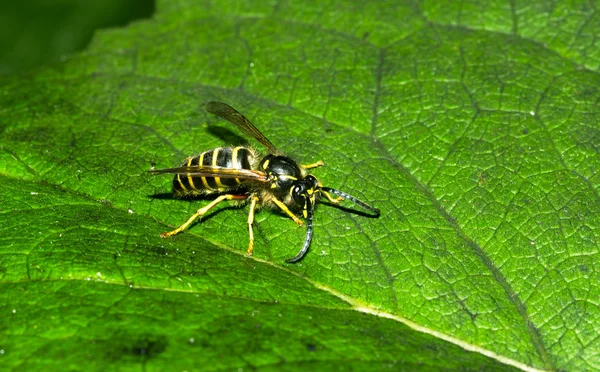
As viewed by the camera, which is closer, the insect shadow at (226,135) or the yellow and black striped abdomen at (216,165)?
the yellow and black striped abdomen at (216,165)

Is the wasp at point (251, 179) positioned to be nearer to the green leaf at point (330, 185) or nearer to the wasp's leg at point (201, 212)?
the wasp's leg at point (201, 212)

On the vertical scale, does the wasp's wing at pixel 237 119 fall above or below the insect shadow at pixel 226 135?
above

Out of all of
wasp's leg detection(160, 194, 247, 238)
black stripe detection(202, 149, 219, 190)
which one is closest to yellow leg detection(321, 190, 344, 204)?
wasp's leg detection(160, 194, 247, 238)

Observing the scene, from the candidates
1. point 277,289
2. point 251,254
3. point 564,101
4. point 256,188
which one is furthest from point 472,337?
point 564,101

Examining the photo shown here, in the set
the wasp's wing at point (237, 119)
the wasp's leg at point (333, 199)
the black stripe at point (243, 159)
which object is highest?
the wasp's wing at point (237, 119)

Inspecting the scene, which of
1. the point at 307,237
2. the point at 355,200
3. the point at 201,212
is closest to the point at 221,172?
the point at 201,212

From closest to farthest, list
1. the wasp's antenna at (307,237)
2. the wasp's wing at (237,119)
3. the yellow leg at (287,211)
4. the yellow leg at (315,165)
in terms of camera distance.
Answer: the wasp's antenna at (307,237) → the yellow leg at (287,211) → the yellow leg at (315,165) → the wasp's wing at (237,119)

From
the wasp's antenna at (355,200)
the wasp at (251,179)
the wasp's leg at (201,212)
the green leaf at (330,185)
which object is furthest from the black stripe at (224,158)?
the wasp's antenna at (355,200)

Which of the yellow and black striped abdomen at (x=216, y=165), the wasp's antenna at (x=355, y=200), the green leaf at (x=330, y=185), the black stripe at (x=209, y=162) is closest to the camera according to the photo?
the green leaf at (x=330, y=185)
